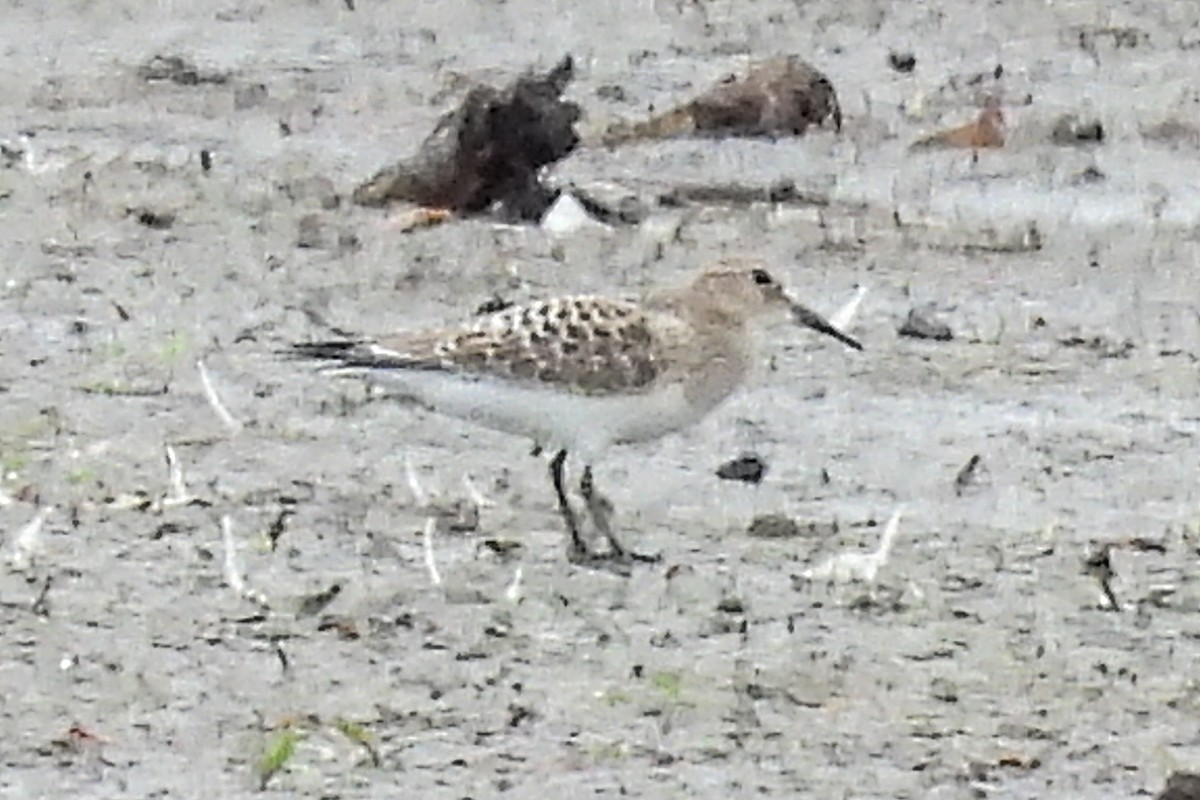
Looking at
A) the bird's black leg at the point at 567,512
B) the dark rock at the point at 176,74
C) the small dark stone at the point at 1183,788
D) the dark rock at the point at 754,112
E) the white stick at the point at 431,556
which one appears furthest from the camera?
the dark rock at the point at 176,74

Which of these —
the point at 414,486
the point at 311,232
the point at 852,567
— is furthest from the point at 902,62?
the point at 852,567

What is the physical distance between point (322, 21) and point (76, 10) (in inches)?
37.1

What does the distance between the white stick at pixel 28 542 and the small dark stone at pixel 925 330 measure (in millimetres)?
2486

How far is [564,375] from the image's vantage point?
6.48 m

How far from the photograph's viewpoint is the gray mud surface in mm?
5336

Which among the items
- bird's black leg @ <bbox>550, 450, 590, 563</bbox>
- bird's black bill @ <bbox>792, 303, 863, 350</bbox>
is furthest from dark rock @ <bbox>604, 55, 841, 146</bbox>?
bird's black leg @ <bbox>550, 450, 590, 563</bbox>

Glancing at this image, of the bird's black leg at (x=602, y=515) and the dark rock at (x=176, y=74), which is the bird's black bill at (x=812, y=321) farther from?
the dark rock at (x=176, y=74)

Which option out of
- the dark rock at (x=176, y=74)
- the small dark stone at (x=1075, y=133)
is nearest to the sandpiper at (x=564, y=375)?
the small dark stone at (x=1075, y=133)

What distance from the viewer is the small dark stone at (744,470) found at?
6887mm

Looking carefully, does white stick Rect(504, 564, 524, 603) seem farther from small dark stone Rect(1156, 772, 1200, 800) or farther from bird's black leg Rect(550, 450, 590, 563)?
small dark stone Rect(1156, 772, 1200, 800)

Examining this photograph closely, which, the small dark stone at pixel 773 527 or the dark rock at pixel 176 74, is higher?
the small dark stone at pixel 773 527

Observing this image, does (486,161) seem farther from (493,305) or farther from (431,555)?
(431,555)

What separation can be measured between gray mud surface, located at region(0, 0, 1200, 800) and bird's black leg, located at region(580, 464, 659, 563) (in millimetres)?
71

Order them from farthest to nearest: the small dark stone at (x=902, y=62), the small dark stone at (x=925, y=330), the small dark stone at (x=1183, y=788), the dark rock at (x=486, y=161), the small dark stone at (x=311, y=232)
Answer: the small dark stone at (x=902, y=62) → the dark rock at (x=486, y=161) → the small dark stone at (x=311, y=232) → the small dark stone at (x=925, y=330) → the small dark stone at (x=1183, y=788)
